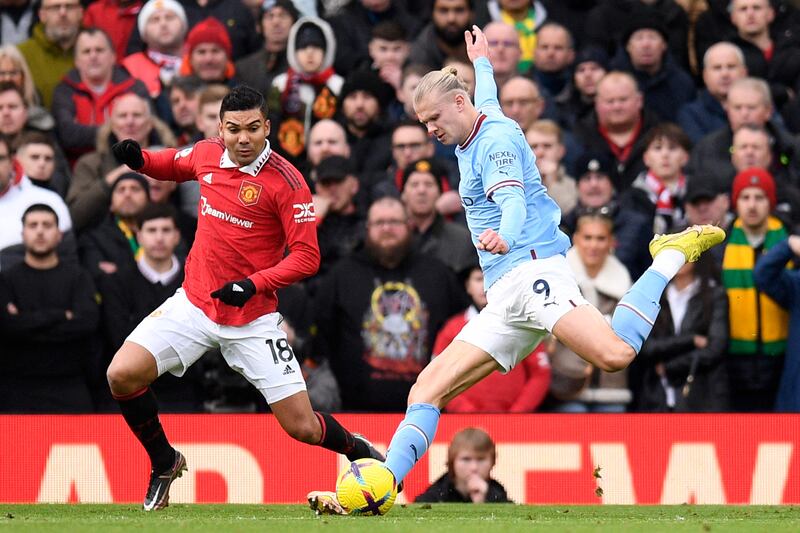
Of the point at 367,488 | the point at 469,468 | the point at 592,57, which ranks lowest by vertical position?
the point at 367,488

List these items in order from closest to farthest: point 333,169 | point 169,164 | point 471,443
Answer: point 169,164 → point 471,443 → point 333,169

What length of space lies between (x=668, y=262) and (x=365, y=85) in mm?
5957

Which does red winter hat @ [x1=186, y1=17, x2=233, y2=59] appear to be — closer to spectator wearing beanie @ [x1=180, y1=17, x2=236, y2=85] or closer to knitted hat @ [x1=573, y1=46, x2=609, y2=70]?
spectator wearing beanie @ [x1=180, y1=17, x2=236, y2=85]

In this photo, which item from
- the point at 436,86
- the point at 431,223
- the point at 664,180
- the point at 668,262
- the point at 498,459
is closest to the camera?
the point at 436,86

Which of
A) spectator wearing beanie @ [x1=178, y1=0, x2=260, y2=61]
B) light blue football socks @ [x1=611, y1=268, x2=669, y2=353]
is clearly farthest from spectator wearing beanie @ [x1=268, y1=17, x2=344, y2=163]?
light blue football socks @ [x1=611, y1=268, x2=669, y2=353]

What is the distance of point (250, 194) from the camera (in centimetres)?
946

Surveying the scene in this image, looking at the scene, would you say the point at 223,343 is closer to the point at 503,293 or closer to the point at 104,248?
the point at 503,293

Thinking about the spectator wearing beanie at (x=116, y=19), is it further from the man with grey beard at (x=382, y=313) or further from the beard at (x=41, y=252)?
the man with grey beard at (x=382, y=313)

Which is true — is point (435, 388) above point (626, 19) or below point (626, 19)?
below

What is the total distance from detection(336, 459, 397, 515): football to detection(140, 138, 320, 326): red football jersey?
137 cm

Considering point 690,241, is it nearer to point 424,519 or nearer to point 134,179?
point 424,519

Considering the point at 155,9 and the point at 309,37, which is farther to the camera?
the point at 155,9

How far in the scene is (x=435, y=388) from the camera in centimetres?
886

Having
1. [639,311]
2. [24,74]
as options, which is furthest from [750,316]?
[24,74]
